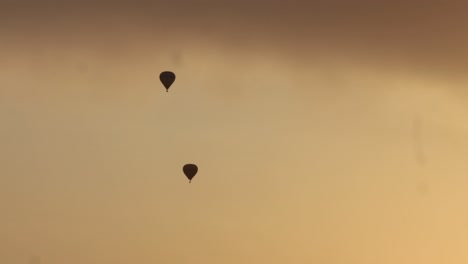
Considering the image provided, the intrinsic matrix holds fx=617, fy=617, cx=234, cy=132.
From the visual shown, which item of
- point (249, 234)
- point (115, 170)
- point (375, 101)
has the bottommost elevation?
point (249, 234)

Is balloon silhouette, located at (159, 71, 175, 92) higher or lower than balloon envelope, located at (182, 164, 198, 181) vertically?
higher

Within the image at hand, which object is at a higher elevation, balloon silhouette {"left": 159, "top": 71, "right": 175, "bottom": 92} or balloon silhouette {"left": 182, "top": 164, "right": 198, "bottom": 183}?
balloon silhouette {"left": 159, "top": 71, "right": 175, "bottom": 92}

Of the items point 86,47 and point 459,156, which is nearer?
point 86,47

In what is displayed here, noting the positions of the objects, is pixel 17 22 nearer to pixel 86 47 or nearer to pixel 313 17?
pixel 86 47

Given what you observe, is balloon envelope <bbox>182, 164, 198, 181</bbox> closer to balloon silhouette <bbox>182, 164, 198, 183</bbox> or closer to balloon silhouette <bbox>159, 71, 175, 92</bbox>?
balloon silhouette <bbox>182, 164, 198, 183</bbox>

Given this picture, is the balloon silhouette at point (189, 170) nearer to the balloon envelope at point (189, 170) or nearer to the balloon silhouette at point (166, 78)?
the balloon envelope at point (189, 170)

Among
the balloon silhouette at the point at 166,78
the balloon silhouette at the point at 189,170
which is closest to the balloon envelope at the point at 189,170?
the balloon silhouette at the point at 189,170

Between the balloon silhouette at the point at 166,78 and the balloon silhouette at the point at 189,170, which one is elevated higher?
the balloon silhouette at the point at 166,78

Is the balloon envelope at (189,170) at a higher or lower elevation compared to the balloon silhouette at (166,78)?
lower

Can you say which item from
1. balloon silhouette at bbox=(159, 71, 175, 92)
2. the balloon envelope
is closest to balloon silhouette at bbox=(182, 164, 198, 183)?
the balloon envelope

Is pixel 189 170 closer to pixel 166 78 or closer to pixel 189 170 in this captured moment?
pixel 189 170

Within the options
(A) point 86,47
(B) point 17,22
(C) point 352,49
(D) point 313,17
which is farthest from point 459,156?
(B) point 17,22
